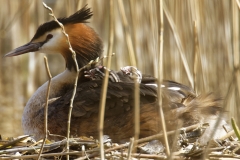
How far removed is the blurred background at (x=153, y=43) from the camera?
3873 millimetres

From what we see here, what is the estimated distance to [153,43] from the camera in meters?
3.42

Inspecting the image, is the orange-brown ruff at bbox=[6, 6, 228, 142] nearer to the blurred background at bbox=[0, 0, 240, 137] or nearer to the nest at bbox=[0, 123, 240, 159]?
the blurred background at bbox=[0, 0, 240, 137]

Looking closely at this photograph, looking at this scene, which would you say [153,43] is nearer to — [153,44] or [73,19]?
[153,44]

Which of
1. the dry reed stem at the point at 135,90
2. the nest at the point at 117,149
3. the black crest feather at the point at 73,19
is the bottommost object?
the nest at the point at 117,149

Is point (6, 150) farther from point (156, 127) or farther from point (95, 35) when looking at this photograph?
point (95, 35)

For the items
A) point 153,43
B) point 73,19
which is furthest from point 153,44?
point 73,19

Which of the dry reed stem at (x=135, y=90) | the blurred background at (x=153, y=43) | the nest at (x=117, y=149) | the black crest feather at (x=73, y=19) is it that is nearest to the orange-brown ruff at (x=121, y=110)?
the blurred background at (x=153, y=43)

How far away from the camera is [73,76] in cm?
479

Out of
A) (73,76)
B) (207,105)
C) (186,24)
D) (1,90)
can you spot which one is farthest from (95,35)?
(1,90)

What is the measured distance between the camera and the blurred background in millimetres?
3873

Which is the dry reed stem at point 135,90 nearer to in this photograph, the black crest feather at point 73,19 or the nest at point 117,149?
the nest at point 117,149

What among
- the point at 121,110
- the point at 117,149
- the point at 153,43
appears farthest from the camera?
the point at 121,110

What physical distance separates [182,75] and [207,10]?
0.76 m

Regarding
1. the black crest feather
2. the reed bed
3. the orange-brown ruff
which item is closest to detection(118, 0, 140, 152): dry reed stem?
the reed bed
